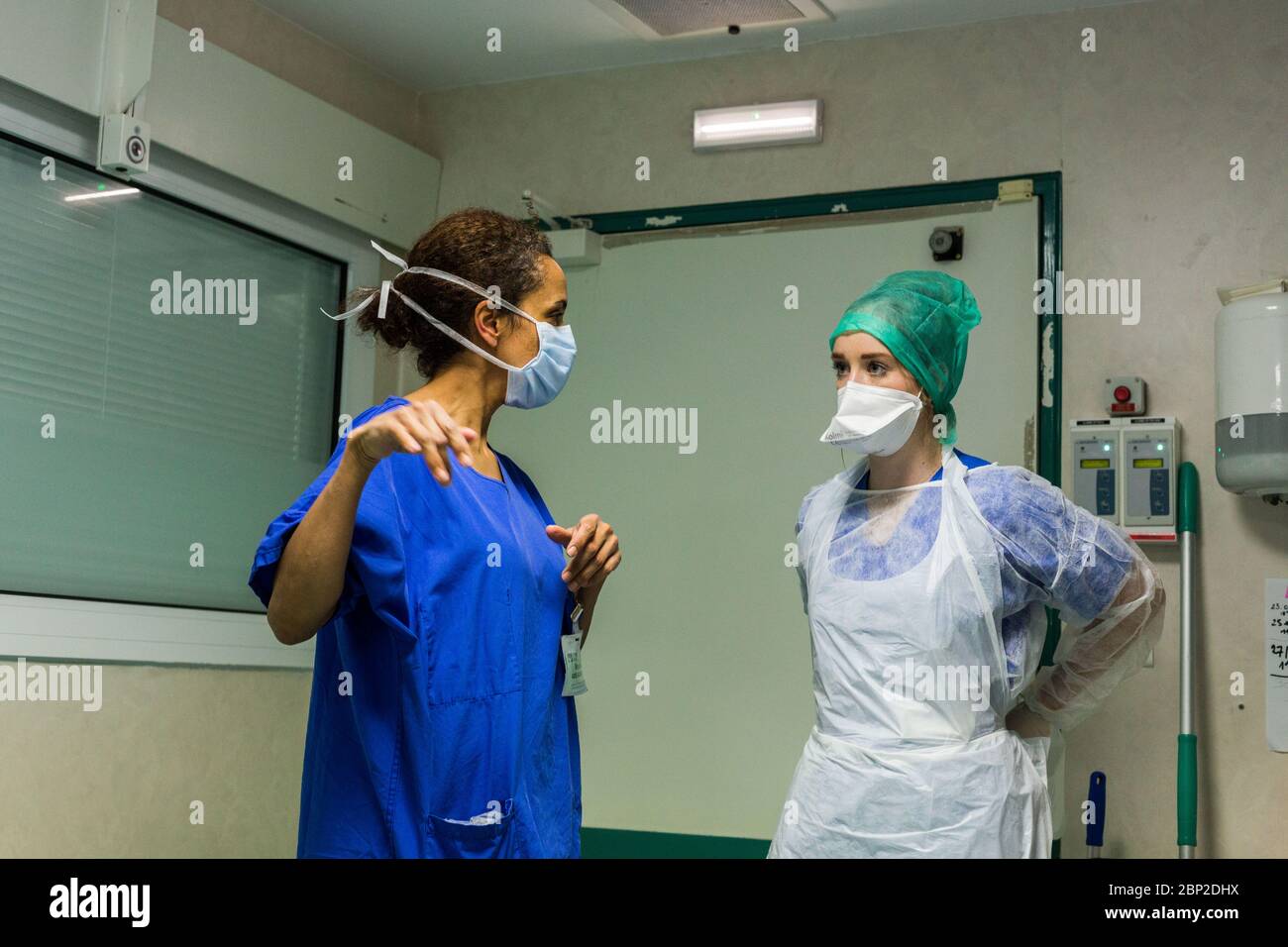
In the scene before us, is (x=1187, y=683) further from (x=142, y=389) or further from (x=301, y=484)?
(x=142, y=389)

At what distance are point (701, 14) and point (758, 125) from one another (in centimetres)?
33

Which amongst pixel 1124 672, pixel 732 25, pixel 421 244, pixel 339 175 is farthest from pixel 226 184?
pixel 1124 672

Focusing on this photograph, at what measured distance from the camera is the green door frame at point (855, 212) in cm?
288

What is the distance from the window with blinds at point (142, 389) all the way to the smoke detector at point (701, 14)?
40.5 inches

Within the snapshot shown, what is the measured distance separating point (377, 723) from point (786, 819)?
743mm

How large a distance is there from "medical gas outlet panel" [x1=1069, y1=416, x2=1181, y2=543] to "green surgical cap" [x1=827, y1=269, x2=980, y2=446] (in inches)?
34.7

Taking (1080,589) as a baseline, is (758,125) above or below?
above

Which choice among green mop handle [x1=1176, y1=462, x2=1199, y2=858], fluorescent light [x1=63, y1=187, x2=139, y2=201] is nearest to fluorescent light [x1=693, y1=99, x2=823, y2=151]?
green mop handle [x1=1176, y1=462, x2=1199, y2=858]

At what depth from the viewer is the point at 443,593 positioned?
1369mm

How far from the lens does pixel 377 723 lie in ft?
4.43

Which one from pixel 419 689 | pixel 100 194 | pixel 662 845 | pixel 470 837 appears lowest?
pixel 662 845

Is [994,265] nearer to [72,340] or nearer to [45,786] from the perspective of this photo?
[72,340]

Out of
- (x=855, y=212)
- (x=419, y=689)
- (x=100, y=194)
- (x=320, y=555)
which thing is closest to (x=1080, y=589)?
(x=419, y=689)
